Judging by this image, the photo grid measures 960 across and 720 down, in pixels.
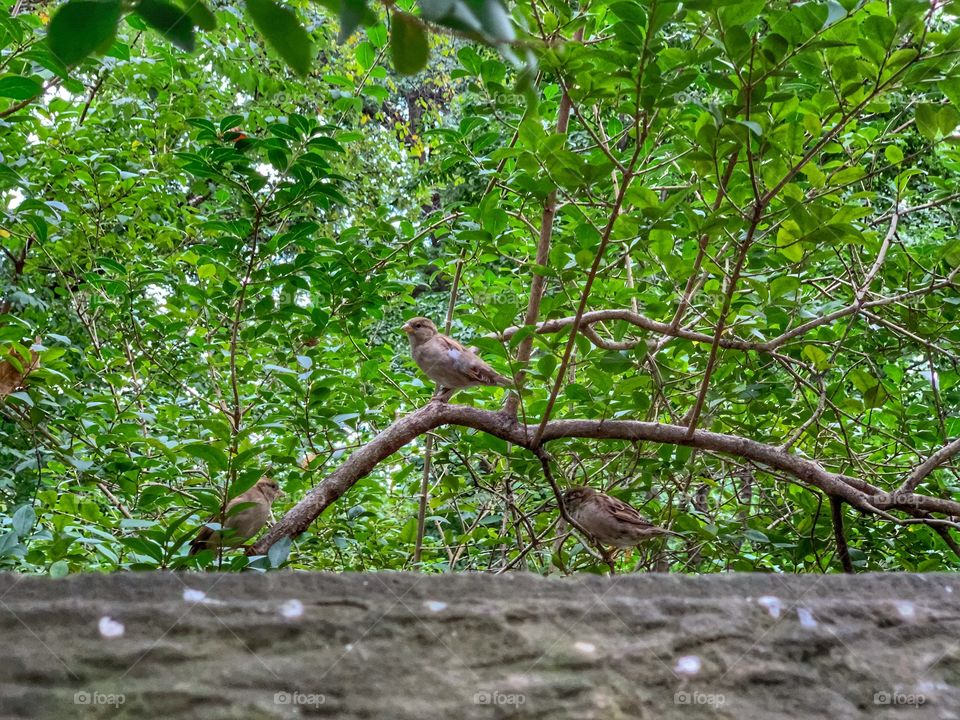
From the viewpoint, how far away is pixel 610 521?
3189 millimetres

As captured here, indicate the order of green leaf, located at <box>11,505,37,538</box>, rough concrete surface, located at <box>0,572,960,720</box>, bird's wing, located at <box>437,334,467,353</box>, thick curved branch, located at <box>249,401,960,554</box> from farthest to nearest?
bird's wing, located at <box>437,334,467,353</box>, thick curved branch, located at <box>249,401,960,554</box>, green leaf, located at <box>11,505,37,538</box>, rough concrete surface, located at <box>0,572,960,720</box>

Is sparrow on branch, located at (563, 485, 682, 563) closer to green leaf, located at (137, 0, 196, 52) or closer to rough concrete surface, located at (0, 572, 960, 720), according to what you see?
rough concrete surface, located at (0, 572, 960, 720)

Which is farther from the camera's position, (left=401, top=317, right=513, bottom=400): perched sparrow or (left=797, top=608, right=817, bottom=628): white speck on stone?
(left=401, top=317, right=513, bottom=400): perched sparrow

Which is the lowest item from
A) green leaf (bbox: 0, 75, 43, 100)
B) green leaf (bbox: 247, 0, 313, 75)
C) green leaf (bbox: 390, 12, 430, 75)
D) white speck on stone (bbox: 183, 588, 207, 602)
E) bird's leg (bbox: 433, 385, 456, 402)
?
white speck on stone (bbox: 183, 588, 207, 602)

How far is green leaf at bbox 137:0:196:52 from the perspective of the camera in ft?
2.65

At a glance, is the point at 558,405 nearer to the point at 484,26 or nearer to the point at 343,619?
the point at 343,619

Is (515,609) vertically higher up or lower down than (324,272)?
lower down

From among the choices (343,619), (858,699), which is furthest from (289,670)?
(858,699)

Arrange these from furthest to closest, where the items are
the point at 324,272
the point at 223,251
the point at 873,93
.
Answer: the point at 324,272 → the point at 223,251 → the point at 873,93

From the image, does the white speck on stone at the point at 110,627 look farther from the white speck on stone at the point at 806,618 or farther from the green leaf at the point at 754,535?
the green leaf at the point at 754,535

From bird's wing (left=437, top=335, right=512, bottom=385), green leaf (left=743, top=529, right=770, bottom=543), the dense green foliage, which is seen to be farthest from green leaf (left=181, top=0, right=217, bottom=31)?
green leaf (left=743, top=529, right=770, bottom=543)

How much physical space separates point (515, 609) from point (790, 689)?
1.59ft

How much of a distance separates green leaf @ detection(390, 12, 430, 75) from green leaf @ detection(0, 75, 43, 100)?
2.23 metres

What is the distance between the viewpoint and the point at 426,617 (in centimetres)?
138
